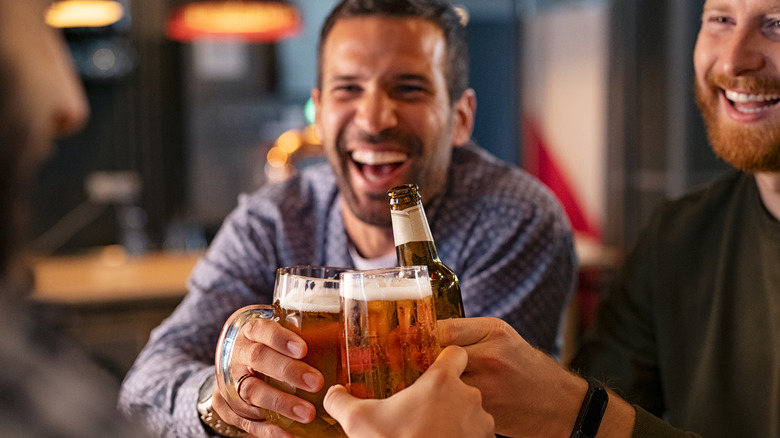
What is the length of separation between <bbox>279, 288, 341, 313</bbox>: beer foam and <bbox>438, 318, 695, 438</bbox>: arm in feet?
0.37

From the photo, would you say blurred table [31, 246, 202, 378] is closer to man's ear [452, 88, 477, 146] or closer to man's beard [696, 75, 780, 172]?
man's ear [452, 88, 477, 146]

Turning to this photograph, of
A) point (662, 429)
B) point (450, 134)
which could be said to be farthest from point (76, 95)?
point (450, 134)

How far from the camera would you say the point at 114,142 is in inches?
198

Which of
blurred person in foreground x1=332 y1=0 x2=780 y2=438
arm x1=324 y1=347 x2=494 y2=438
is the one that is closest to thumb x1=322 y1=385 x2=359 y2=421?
arm x1=324 y1=347 x2=494 y2=438

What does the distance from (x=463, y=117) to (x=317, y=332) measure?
2.68ft

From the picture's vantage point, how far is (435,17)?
1.45 meters

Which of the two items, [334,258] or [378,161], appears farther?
[334,258]

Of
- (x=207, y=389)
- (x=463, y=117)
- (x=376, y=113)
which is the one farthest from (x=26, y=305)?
(x=463, y=117)

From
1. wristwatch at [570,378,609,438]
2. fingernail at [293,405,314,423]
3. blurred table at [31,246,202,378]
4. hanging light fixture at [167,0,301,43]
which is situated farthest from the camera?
hanging light fixture at [167,0,301,43]

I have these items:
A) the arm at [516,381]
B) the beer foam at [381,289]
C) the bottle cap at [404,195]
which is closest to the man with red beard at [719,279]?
the arm at [516,381]

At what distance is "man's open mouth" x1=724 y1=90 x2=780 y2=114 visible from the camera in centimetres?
118

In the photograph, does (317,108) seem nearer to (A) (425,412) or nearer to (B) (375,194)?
(B) (375,194)

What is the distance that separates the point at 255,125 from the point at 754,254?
448 centimetres

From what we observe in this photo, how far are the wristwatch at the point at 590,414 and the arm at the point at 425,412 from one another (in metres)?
0.26
